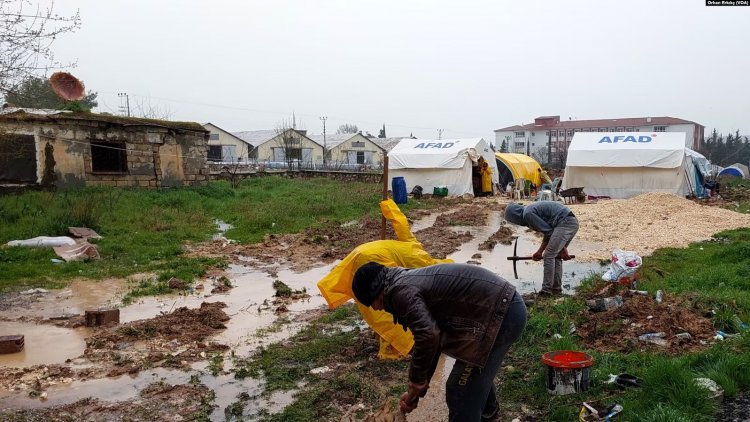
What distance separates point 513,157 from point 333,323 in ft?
81.9

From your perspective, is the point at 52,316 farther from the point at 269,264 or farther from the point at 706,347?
the point at 706,347

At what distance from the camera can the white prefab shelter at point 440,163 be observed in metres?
24.7

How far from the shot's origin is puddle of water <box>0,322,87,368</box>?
18.4 feet

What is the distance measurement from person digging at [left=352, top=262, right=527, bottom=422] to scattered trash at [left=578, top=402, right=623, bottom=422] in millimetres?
1121

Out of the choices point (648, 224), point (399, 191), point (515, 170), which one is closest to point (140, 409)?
point (648, 224)

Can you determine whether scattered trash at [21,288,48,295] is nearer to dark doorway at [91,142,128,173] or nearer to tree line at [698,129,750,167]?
dark doorway at [91,142,128,173]

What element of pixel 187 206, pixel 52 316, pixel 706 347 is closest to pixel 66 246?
pixel 52 316

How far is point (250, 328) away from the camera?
658 cm

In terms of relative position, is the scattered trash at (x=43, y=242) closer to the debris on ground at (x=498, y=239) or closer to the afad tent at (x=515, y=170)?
the debris on ground at (x=498, y=239)

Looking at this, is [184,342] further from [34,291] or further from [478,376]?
[478,376]

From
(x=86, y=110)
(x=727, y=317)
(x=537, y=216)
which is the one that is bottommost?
(x=727, y=317)

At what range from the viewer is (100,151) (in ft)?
58.9

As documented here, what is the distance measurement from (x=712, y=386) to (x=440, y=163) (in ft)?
69.8

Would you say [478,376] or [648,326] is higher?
[478,376]
